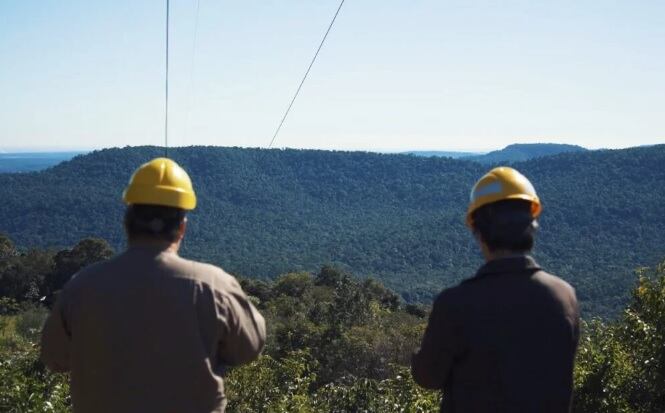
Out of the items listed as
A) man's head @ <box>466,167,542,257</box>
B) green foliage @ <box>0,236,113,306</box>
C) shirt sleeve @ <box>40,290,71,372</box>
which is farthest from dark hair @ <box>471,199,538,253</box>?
green foliage @ <box>0,236,113,306</box>

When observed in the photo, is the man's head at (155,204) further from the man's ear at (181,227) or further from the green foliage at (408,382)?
the green foliage at (408,382)

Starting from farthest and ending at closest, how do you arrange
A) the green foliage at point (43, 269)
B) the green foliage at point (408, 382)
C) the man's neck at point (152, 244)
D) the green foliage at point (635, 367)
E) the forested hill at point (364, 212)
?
the forested hill at point (364, 212) < the green foliage at point (43, 269) < the green foliage at point (635, 367) < the green foliage at point (408, 382) < the man's neck at point (152, 244)

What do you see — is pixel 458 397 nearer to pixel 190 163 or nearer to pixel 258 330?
pixel 258 330

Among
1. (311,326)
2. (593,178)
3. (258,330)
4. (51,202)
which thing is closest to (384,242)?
(593,178)

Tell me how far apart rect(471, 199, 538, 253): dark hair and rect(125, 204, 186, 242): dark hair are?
971 mm

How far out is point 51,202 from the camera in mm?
75875

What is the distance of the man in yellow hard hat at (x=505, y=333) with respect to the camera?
1991mm

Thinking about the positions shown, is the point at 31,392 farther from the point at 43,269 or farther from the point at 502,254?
the point at 43,269


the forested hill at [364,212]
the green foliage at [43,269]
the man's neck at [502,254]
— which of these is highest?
the man's neck at [502,254]

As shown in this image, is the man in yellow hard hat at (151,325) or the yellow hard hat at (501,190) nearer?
the man in yellow hard hat at (151,325)

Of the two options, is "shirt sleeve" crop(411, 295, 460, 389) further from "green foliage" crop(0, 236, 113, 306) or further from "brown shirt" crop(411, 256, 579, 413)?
"green foliage" crop(0, 236, 113, 306)

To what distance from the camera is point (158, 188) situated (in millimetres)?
2121

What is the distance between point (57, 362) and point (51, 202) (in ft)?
262

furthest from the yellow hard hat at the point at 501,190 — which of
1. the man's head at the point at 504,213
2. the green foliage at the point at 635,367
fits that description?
the green foliage at the point at 635,367
